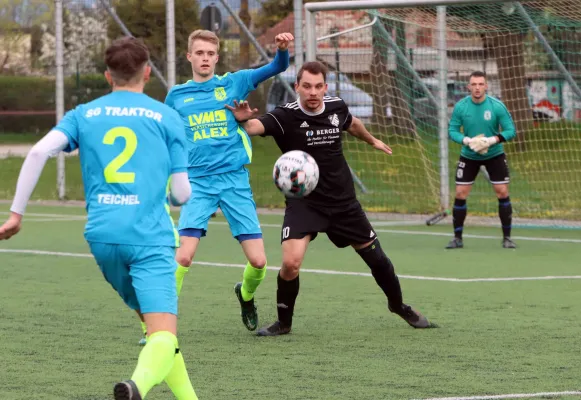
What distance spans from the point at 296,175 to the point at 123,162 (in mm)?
2748

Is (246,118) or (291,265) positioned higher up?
(246,118)

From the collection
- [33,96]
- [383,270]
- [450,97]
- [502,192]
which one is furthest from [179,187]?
[33,96]

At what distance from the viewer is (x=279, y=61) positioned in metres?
8.59

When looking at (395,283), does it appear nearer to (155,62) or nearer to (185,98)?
(185,98)

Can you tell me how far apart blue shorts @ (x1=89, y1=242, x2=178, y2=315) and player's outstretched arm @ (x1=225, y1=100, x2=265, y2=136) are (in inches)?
103

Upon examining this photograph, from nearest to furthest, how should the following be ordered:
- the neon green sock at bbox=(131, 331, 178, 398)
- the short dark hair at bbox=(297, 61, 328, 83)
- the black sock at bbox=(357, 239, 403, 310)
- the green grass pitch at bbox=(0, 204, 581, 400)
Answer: the neon green sock at bbox=(131, 331, 178, 398)
the green grass pitch at bbox=(0, 204, 581, 400)
the short dark hair at bbox=(297, 61, 328, 83)
the black sock at bbox=(357, 239, 403, 310)

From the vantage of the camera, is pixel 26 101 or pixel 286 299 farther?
pixel 26 101

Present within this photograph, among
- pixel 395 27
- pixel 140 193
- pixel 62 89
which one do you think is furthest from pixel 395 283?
pixel 62 89

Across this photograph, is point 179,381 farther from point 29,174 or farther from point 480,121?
point 480,121

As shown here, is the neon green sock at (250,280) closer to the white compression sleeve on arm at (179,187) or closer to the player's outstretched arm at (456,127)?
the white compression sleeve on arm at (179,187)

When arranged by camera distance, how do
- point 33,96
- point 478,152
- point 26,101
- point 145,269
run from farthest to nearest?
1. point 33,96
2. point 26,101
3. point 478,152
4. point 145,269

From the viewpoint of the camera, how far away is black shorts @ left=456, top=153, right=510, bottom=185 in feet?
45.5

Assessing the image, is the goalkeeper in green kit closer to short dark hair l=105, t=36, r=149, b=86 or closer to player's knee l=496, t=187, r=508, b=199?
player's knee l=496, t=187, r=508, b=199

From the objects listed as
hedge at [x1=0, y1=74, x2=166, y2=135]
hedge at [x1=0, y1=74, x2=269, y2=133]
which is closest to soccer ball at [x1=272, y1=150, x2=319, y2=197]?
hedge at [x1=0, y1=74, x2=269, y2=133]
